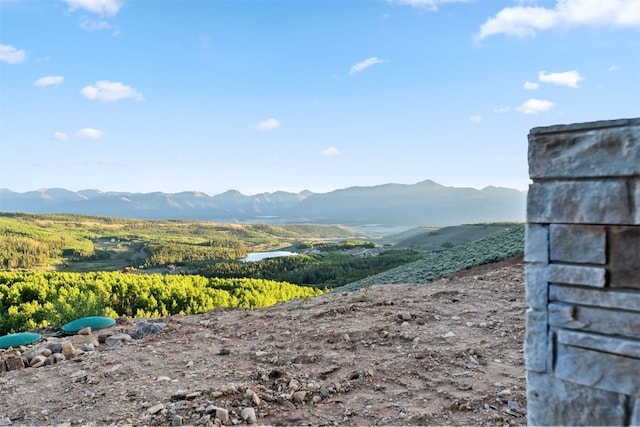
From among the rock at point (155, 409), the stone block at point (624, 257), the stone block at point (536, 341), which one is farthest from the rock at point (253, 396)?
the stone block at point (624, 257)

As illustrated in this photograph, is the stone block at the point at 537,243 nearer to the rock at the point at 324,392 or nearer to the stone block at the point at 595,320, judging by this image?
the stone block at the point at 595,320

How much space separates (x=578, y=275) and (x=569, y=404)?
74 centimetres

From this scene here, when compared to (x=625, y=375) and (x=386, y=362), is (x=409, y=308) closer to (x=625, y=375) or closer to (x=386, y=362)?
(x=386, y=362)

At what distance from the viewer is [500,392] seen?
448 centimetres

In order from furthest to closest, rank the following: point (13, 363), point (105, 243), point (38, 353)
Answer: point (105, 243)
point (38, 353)
point (13, 363)

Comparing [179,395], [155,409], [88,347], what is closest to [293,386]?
[179,395]

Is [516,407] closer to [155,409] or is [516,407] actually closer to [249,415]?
[249,415]

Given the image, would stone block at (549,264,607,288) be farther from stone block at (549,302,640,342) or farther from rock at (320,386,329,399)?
rock at (320,386,329,399)

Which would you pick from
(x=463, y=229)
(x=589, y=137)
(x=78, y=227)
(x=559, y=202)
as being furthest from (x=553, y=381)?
(x=78, y=227)

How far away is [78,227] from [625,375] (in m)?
127

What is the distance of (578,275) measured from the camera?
7.59ft

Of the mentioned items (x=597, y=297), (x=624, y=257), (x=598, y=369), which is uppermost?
(x=624, y=257)

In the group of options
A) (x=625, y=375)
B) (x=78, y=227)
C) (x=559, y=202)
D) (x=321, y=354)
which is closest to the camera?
(x=625, y=375)

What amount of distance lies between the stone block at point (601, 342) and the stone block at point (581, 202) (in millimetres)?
606
